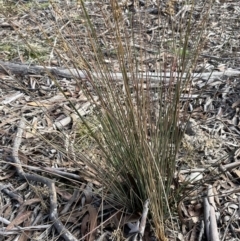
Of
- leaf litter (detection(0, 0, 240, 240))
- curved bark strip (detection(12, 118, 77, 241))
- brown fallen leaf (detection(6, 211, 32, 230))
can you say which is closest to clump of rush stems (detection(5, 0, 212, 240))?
leaf litter (detection(0, 0, 240, 240))

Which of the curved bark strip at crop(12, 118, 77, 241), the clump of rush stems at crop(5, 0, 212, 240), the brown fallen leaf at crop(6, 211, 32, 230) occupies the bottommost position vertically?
the brown fallen leaf at crop(6, 211, 32, 230)

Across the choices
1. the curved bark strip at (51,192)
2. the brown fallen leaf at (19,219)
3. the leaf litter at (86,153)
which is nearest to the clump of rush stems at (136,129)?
the leaf litter at (86,153)

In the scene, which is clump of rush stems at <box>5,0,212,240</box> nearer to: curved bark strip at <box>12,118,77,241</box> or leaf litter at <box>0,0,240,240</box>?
leaf litter at <box>0,0,240,240</box>

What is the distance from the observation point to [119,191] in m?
1.59

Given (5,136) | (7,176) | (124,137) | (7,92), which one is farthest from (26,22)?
(124,137)

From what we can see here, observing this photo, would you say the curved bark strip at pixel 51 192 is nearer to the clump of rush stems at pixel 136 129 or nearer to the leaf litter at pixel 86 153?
the leaf litter at pixel 86 153

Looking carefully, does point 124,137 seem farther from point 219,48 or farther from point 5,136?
point 219,48

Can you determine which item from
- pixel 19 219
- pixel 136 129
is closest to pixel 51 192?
pixel 19 219

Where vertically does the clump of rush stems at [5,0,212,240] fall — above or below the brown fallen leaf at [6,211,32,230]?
above

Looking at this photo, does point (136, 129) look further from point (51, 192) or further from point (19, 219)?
point (19, 219)

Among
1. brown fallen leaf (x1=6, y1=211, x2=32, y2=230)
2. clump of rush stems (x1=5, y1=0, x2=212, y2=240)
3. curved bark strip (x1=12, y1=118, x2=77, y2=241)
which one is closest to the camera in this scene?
clump of rush stems (x1=5, y1=0, x2=212, y2=240)

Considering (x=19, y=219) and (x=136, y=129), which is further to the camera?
(x=19, y=219)

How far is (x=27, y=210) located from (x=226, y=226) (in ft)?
2.44

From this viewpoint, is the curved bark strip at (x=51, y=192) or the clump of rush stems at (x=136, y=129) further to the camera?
the curved bark strip at (x=51, y=192)
